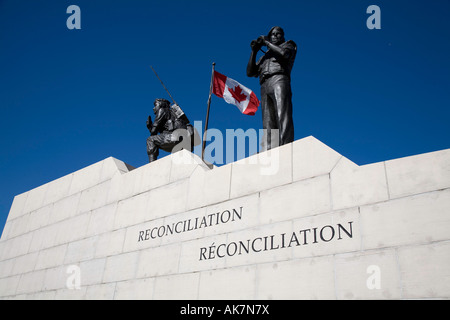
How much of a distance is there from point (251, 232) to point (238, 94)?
5.54 meters

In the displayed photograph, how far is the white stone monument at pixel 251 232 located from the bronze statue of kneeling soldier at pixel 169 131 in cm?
108

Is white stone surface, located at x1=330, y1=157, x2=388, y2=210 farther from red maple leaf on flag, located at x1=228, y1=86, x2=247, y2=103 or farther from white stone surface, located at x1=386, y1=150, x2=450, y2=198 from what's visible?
red maple leaf on flag, located at x1=228, y1=86, x2=247, y2=103

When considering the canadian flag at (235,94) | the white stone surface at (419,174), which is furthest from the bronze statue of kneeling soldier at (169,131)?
the white stone surface at (419,174)

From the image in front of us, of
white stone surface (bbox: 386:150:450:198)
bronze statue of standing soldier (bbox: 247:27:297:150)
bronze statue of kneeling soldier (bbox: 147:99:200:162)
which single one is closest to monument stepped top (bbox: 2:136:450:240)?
white stone surface (bbox: 386:150:450:198)

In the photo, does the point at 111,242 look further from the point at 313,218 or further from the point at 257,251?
the point at 313,218

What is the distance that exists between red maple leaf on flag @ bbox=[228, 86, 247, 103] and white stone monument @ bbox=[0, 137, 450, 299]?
10.5 ft

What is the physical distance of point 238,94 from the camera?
38.8ft

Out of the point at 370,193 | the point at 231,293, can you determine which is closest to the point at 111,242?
the point at 231,293

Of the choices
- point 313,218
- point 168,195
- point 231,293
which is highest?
point 168,195

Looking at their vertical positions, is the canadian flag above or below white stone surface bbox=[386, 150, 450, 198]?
above

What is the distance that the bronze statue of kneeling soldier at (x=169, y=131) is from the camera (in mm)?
11008

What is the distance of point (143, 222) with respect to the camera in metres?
9.17

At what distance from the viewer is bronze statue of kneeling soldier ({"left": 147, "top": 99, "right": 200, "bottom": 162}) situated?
36.1ft
